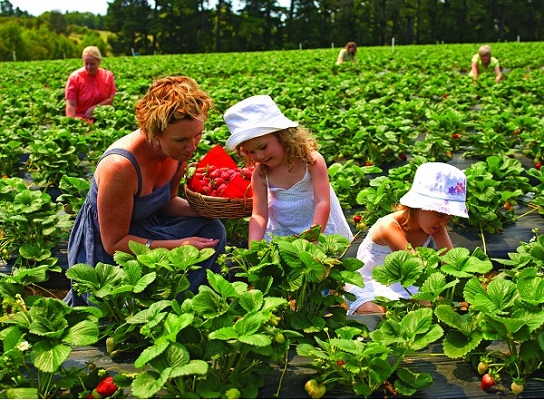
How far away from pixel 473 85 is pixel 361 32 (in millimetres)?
47794

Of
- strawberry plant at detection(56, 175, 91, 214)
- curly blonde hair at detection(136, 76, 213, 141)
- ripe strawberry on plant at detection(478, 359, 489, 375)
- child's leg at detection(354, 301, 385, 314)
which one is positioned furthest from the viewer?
strawberry plant at detection(56, 175, 91, 214)

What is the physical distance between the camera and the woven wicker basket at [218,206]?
3293 mm

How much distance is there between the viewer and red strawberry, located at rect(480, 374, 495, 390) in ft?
7.16

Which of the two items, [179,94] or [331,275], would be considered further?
[179,94]

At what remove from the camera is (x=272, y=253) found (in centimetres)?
245

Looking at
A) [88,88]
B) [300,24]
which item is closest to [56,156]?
[88,88]

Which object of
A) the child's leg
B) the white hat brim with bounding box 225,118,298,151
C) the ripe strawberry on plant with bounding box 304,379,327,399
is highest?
the white hat brim with bounding box 225,118,298,151

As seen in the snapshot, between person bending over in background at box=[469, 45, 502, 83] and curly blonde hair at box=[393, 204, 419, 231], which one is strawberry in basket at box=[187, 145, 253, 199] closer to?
curly blonde hair at box=[393, 204, 419, 231]

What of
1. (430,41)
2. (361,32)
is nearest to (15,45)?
(361,32)

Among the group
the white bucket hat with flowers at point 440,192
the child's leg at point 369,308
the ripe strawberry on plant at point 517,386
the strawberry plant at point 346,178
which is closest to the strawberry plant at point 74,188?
the strawberry plant at point 346,178

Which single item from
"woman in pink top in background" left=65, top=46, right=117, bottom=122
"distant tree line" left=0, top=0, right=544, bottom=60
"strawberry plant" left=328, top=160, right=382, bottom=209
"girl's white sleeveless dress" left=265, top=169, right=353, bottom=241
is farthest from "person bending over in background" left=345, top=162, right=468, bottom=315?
"distant tree line" left=0, top=0, right=544, bottom=60

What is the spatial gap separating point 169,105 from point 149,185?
544mm

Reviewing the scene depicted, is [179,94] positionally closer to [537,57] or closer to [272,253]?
[272,253]

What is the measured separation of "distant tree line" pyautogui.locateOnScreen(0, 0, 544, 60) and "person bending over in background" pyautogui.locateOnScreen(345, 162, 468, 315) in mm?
49092
